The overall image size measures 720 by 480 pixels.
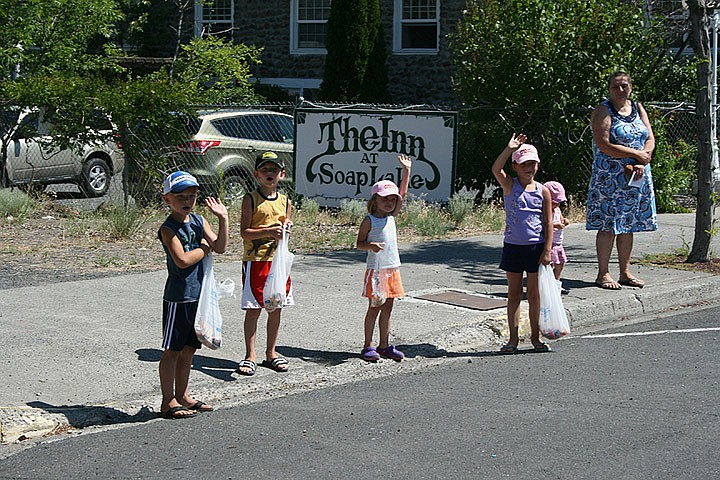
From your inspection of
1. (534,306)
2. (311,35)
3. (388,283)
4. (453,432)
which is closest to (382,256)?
(388,283)

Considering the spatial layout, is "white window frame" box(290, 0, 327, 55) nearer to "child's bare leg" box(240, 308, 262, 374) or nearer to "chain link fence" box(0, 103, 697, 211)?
"chain link fence" box(0, 103, 697, 211)

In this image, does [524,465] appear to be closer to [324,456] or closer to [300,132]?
[324,456]

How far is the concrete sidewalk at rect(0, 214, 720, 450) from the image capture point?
20.7 feet

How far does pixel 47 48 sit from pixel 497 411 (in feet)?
41.6

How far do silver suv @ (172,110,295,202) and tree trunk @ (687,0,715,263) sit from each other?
6250 millimetres

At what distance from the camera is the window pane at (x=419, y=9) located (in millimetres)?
25016

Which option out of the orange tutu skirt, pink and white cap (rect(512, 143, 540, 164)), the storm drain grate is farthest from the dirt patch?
the orange tutu skirt

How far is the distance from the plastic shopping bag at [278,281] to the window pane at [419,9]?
18819 mm

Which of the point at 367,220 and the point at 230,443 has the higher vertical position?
the point at 367,220

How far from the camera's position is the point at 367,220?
7375 mm

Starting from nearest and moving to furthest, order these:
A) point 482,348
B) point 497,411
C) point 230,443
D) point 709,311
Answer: point 230,443 < point 497,411 < point 482,348 < point 709,311

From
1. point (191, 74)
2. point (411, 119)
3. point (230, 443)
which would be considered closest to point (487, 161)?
point (411, 119)

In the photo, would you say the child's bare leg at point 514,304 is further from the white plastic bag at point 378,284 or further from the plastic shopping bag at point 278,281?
the plastic shopping bag at point 278,281

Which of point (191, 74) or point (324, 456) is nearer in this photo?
point (324, 456)
